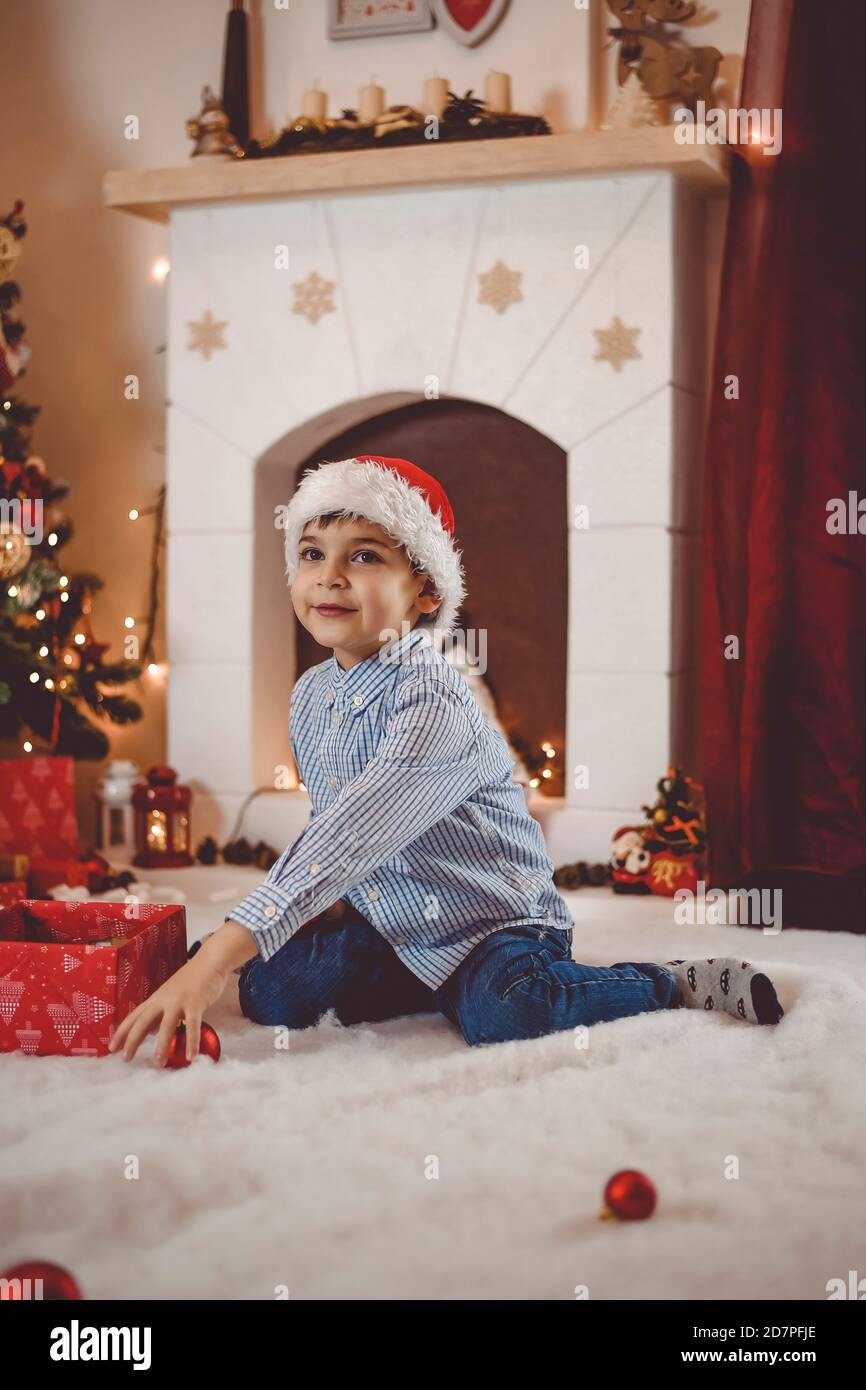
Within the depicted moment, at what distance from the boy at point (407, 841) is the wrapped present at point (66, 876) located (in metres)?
1.10

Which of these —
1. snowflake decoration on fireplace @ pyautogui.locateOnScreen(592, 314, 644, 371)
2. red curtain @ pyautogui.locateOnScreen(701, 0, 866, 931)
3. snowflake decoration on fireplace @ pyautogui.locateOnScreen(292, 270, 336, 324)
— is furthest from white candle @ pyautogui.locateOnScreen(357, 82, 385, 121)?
red curtain @ pyautogui.locateOnScreen(701, 0, 866, 931)

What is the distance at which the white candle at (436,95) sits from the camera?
10.4 feet

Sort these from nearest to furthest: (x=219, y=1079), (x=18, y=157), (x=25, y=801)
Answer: (x=219, y=1079), (x=25, y=801), (x=18, y=157)

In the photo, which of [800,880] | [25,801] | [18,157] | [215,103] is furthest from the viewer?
[18,157]

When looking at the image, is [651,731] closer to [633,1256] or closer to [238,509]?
[238,509]

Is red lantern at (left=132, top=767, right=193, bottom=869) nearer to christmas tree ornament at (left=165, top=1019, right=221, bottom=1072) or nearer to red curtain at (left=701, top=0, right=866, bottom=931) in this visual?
red curtain at (left=701, top=0, right=866, bottom=931)

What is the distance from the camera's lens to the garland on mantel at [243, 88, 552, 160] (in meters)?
3.04

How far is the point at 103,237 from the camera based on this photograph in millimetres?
3727

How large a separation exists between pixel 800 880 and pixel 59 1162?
1.81m

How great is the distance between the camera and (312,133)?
10.4 ft

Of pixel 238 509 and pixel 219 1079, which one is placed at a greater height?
pixel 238 509

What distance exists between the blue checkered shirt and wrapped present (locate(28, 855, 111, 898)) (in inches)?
43.6

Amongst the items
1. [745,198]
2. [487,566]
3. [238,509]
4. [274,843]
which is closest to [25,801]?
[274,843]

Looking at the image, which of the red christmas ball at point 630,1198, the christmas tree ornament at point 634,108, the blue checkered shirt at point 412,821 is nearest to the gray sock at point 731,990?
the blue checkered shirt at point 412,821
